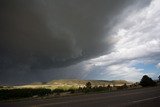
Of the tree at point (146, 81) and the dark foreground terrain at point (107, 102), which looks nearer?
the dark foreground terrain at point (107, 102)

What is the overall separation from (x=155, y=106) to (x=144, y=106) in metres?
0.78

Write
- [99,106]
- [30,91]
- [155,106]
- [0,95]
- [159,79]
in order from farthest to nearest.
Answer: [159,79] < [30,91] < [0,95] < [99,106] < [155,106]

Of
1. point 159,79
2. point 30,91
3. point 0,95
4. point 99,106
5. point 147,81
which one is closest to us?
point 99,106

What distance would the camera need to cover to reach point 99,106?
1814 centimetres

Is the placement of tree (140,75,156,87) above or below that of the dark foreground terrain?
above

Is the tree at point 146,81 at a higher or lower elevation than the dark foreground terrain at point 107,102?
higher

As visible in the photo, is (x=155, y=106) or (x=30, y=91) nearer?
(x=155, y=106)

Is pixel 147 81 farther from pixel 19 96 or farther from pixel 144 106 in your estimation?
pixel 144 106

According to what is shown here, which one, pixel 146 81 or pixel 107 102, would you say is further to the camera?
pixel 146 81

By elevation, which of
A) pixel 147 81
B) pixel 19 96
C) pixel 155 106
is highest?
pixel 147 81

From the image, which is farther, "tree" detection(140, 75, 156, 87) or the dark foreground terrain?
"tree" detection(140, 75, 156, 87)

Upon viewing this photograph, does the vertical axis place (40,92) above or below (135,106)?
above

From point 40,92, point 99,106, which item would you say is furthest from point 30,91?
point 99,106

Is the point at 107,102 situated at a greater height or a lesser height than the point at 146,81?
lesser
